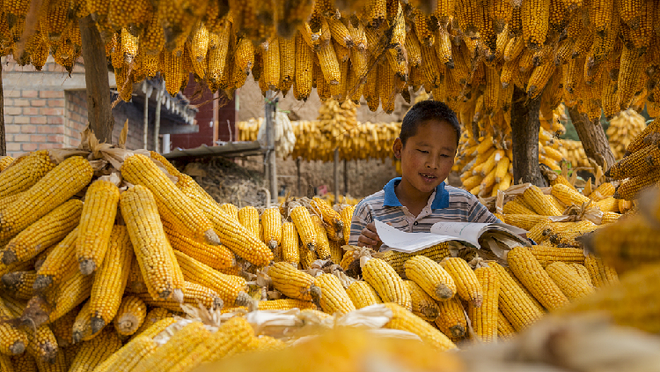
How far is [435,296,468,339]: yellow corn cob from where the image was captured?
177 cm

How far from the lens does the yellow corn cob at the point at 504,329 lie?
6.10 ft

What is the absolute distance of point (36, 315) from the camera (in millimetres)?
1595

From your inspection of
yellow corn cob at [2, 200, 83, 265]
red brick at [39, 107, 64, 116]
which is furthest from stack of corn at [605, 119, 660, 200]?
red brick at [39, 107, 64, 116]

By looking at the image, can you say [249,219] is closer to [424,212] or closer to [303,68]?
[303,68]

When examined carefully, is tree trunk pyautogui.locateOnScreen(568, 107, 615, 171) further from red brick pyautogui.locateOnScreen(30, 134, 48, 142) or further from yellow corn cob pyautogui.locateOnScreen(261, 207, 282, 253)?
red brick pyautogui.locateOnScreen(30, 134, 48, 142)

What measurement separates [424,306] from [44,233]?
57.9 inches

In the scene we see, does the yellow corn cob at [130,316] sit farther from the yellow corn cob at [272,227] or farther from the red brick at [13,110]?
the red brick at [13,110]

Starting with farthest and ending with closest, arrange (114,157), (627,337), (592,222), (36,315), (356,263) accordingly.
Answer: (592,222) < (356,263) < (114,157) < (36,315) < (627,337)

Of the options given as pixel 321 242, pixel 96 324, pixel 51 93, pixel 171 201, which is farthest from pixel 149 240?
pixel 51 93

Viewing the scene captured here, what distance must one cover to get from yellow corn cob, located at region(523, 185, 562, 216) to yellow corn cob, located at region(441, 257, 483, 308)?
237cm

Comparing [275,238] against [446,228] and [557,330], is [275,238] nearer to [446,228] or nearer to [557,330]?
[446,228]

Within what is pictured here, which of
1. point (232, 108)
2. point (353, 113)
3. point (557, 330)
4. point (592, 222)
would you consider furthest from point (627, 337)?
point (232, 108)

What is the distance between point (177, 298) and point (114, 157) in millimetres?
720

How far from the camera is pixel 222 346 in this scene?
3.76 ft
